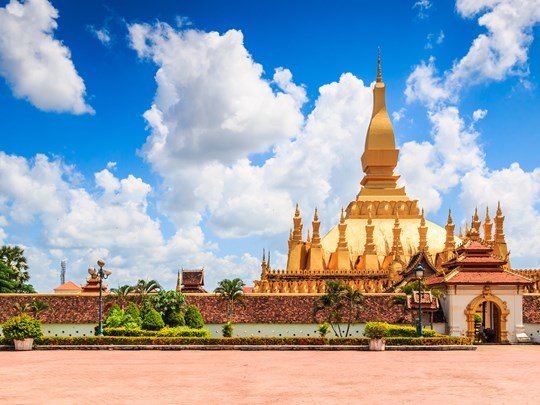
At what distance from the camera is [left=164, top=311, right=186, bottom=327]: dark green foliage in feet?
124

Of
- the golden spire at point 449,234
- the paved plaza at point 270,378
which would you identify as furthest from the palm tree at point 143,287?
the golden spire at point 449,234

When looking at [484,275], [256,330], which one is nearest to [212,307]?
[256,330]

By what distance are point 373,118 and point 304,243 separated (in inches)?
638

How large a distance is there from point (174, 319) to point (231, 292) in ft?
15.3

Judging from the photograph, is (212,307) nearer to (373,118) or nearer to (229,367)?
(229,367)

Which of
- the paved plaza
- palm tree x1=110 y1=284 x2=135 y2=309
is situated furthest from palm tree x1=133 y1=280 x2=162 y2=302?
the paved plaza

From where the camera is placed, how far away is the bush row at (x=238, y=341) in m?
31.5

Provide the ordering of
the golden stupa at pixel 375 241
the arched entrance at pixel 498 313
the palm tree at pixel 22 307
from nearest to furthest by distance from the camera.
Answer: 1. the arched entrance at pixel 498 313
2. the palm tree at pixel 22 307
3. the golden stupa at pixel 375 241

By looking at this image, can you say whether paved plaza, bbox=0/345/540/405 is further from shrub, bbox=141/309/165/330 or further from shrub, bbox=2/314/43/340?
shrub, bbox=141/309/165/330

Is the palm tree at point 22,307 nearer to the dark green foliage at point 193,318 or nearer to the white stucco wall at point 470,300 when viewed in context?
the dark green foliage at point 193,318

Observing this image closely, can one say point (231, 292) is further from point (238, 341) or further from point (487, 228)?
point (487, 228)

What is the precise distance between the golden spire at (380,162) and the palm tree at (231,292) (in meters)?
27.9

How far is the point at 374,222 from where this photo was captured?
64750 mm

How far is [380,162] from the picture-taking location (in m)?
68.2
